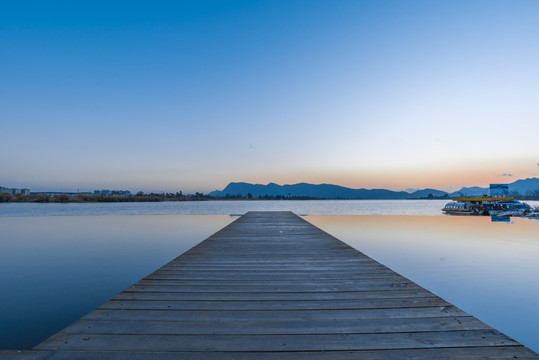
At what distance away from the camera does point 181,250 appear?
1142cm

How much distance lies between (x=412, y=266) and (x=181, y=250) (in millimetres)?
8616

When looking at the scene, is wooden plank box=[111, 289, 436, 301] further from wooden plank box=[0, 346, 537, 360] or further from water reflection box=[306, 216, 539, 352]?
water reflection box=[306, 216, 539, 352]

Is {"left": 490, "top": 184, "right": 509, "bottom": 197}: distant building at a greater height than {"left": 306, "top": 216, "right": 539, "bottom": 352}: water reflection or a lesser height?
greater

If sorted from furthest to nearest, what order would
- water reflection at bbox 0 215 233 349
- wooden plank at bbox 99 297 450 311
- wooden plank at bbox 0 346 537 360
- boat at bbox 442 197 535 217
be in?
1. boat at bbox 442 197 535 217
2. water reflection at bbox 0 215 233 349
3. wooden plank at bbox 99 297 450 311
4. wooden plank at bbox 0 346 537 360

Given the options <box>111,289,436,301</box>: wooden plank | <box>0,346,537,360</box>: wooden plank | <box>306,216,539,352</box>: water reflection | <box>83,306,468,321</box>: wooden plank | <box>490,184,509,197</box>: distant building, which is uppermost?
<box>490,184,509,197</box>: distant building

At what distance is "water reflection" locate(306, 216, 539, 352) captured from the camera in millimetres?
5484

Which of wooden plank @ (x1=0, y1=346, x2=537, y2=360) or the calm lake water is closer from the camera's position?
wooden plank @ (x1=0, y1=346, x2=537, y2=360)

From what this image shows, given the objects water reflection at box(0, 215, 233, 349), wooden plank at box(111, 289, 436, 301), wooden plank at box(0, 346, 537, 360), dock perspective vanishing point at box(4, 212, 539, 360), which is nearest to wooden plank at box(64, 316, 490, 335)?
dock perspective vanishing point at box(4, 212, 539, 360)

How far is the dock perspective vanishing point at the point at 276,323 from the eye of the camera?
206 centimetres

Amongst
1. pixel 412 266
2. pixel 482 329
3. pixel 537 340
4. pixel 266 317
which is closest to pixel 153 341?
pixel 266 317

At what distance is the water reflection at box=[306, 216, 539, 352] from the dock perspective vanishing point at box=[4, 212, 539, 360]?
10.4 feet

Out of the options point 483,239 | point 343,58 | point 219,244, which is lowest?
point 483,239

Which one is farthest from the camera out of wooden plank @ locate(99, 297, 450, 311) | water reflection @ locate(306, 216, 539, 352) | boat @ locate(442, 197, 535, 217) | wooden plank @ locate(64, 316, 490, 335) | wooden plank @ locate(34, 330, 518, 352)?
boat @ locate(442, 197, 535, 217)

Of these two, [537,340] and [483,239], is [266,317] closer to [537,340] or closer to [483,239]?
[537,340]
